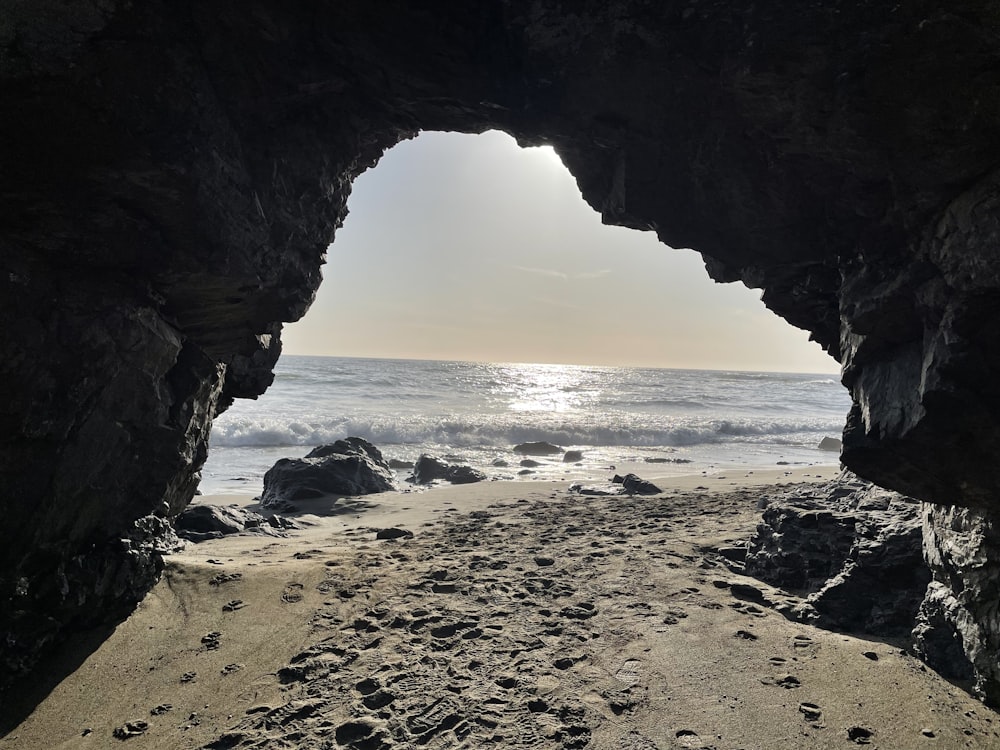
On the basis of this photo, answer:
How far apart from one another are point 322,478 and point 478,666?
9.86 meters

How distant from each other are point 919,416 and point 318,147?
7.03 m

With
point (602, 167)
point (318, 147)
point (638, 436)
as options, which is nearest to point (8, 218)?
point (318, 147)

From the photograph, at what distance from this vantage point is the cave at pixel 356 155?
404cm

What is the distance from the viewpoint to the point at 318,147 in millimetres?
6859

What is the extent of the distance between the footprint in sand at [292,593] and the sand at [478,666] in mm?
27

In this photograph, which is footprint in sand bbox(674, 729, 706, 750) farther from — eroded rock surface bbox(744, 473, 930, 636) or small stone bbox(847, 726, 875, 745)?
eroded rock surface bbox(744, 473, 930, 636)

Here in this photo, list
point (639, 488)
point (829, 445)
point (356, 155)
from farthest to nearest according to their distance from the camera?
point (829, 445) → point (639, 488) → point (356, 155)

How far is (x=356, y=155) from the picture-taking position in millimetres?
7426

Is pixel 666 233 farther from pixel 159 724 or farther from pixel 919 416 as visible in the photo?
pixel 159 724

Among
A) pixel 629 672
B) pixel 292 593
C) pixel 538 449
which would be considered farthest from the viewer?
pixel 538 449

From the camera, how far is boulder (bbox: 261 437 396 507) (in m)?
13.3

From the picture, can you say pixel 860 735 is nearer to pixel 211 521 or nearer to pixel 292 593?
pixel 292 593

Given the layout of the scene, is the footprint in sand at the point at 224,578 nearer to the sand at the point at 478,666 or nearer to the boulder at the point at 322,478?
the sand at the point at 478,666

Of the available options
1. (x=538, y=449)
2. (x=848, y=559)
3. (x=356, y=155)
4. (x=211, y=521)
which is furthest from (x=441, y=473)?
(x=848, y=559)
